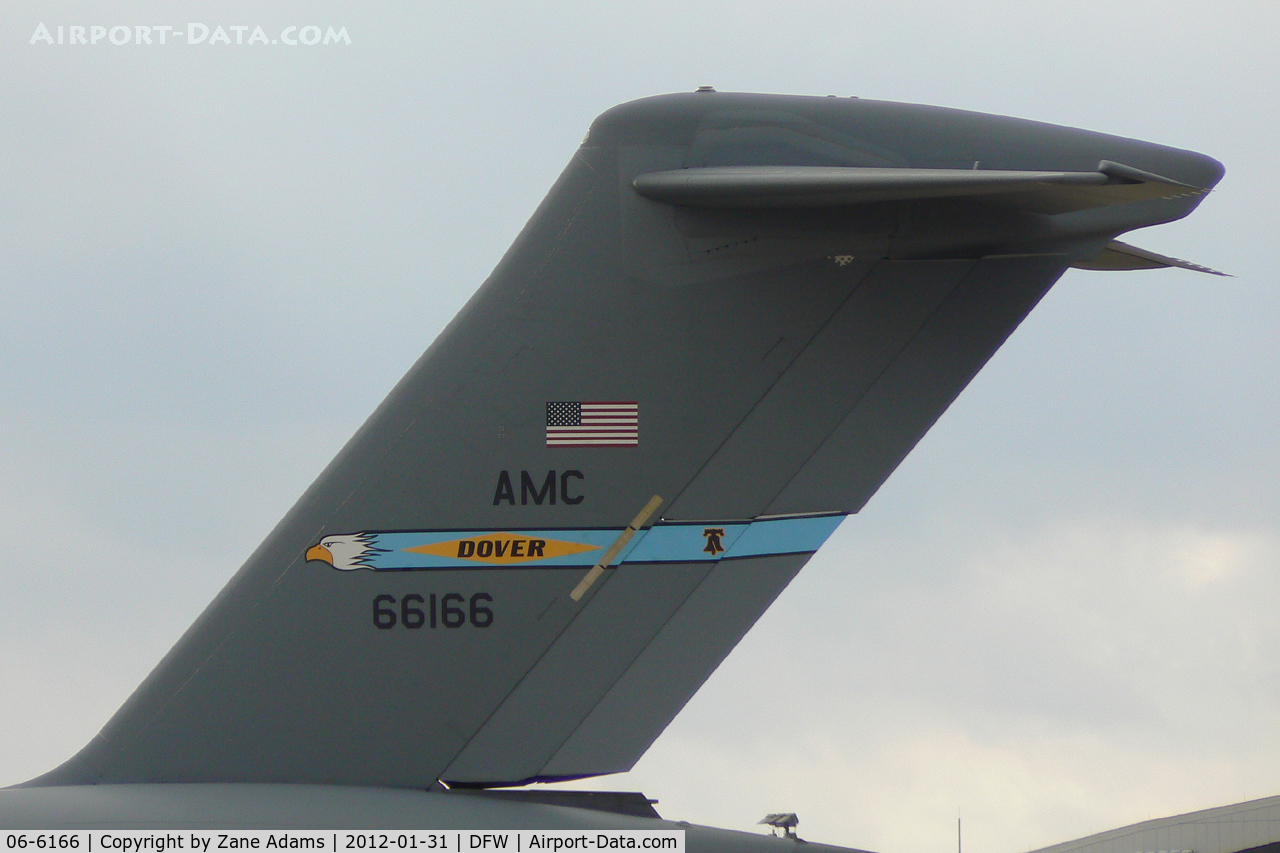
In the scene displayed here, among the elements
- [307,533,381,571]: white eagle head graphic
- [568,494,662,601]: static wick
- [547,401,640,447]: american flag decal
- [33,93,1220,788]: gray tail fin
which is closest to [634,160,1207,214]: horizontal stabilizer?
[33,93,1220,788]: gray tail fin

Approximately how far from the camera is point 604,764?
13.2 ft

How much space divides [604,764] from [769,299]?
179 centimetres

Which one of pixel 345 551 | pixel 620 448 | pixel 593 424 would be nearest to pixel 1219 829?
pixel 620 448

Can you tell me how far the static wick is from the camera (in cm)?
410

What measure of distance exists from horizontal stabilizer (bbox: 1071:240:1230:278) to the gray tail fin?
378 millimetres

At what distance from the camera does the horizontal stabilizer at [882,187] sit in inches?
137

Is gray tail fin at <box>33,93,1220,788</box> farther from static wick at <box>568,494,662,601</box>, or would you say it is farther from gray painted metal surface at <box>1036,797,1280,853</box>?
gray painted metal surface at <box>1036,797,1280,853</box>

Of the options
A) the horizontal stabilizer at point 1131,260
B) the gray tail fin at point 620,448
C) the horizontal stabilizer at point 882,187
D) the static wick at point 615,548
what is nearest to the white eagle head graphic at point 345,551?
the gray tail fin at point 620,448

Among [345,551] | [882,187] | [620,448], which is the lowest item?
[345,551]

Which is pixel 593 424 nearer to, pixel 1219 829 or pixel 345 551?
pixel 345 551

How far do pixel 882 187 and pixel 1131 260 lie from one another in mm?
1433

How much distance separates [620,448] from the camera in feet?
13.6

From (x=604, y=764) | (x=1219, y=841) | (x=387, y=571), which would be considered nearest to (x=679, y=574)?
(x=604, y=764)

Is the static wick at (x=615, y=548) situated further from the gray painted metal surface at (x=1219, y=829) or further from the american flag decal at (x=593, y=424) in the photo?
the gray painted metal surface at (x=1219, y=829)
